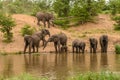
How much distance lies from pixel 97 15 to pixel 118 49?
1289cm

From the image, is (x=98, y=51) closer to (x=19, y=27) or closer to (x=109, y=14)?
(x=19, y=27)

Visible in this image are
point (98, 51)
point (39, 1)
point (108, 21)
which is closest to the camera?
point (98, 51)

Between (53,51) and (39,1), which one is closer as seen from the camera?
(53,51)

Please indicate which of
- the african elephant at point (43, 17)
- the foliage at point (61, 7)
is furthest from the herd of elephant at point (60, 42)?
the foliage at point (61, 7)

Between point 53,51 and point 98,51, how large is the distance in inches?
142

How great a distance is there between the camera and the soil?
109 feet

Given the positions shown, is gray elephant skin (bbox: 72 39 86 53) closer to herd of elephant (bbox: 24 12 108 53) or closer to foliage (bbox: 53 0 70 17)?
herd of elephant (bbox: 24 12 108 53)

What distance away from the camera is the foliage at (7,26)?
33.9 meters

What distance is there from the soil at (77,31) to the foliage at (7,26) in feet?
1.78

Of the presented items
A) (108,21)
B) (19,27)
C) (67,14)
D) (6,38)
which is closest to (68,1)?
(67,14)

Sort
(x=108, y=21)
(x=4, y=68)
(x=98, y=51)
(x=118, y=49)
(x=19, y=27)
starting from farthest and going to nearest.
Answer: (x=108, y=21) → (x=19, y=27) → (x=98, y=51) → (x=118, y=49) → (x=4, y=68)

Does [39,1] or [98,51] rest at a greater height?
[39,1]

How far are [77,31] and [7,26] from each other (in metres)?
8.31

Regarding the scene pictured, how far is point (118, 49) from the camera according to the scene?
3119cm
